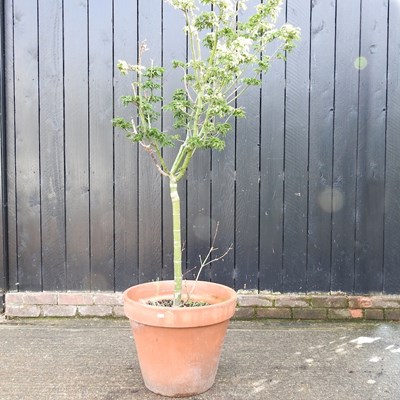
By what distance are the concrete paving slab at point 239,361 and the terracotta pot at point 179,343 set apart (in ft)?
0.31

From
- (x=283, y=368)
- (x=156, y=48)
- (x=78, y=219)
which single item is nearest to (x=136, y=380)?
(x=283, y=368)

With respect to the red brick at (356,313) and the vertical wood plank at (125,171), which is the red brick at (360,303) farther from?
the vertical wood plank at (125,171)

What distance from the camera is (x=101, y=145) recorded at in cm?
356

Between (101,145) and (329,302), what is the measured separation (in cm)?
203

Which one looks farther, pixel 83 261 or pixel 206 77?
pixel 83 261

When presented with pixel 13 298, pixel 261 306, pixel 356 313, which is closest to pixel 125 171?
pixel 13 298

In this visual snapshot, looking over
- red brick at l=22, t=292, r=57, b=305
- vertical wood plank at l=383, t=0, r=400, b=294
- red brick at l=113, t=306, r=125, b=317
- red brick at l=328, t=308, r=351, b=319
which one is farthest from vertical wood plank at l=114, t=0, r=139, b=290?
vertical wood plank at l=383, t=0, r=400, b=294

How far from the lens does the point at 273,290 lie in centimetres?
359

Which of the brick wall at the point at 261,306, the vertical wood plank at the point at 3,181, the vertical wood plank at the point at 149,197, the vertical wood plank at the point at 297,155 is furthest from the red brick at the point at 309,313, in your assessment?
the vertical wood plank at the point at 3,181

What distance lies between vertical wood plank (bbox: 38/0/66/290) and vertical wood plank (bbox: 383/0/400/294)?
2382 millimetres

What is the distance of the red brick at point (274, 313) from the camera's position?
3559 mm

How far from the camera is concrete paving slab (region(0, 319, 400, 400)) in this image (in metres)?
2.51

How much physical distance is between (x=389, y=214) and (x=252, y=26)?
1834mm

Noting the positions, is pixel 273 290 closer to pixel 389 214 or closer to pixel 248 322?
pixel 248 322
